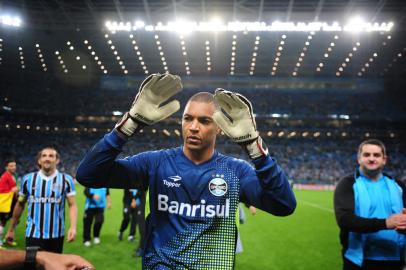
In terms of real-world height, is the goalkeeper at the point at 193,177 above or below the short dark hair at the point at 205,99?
below

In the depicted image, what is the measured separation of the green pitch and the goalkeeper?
5.42 metres

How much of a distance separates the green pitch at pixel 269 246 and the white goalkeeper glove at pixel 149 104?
5.76 meters

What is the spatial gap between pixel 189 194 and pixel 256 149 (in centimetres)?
59

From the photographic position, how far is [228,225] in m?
2.61

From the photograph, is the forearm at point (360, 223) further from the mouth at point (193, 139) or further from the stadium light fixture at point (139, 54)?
the stadium light fixture at point (139, 54)

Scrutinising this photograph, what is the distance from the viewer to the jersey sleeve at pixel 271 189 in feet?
7.76

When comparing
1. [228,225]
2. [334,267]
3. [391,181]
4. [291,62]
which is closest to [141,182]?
[228,225]

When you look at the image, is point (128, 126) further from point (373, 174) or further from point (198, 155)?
point (373, 174)

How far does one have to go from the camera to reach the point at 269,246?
10.0m

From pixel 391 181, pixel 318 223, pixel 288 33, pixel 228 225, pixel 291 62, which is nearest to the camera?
pixel 228 225

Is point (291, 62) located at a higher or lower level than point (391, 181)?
higher

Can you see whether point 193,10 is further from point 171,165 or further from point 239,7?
point 171,165

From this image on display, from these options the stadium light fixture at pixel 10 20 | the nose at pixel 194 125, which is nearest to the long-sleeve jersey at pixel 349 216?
the nose at pixel 194 125

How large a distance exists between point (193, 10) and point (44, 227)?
24.7 metres
